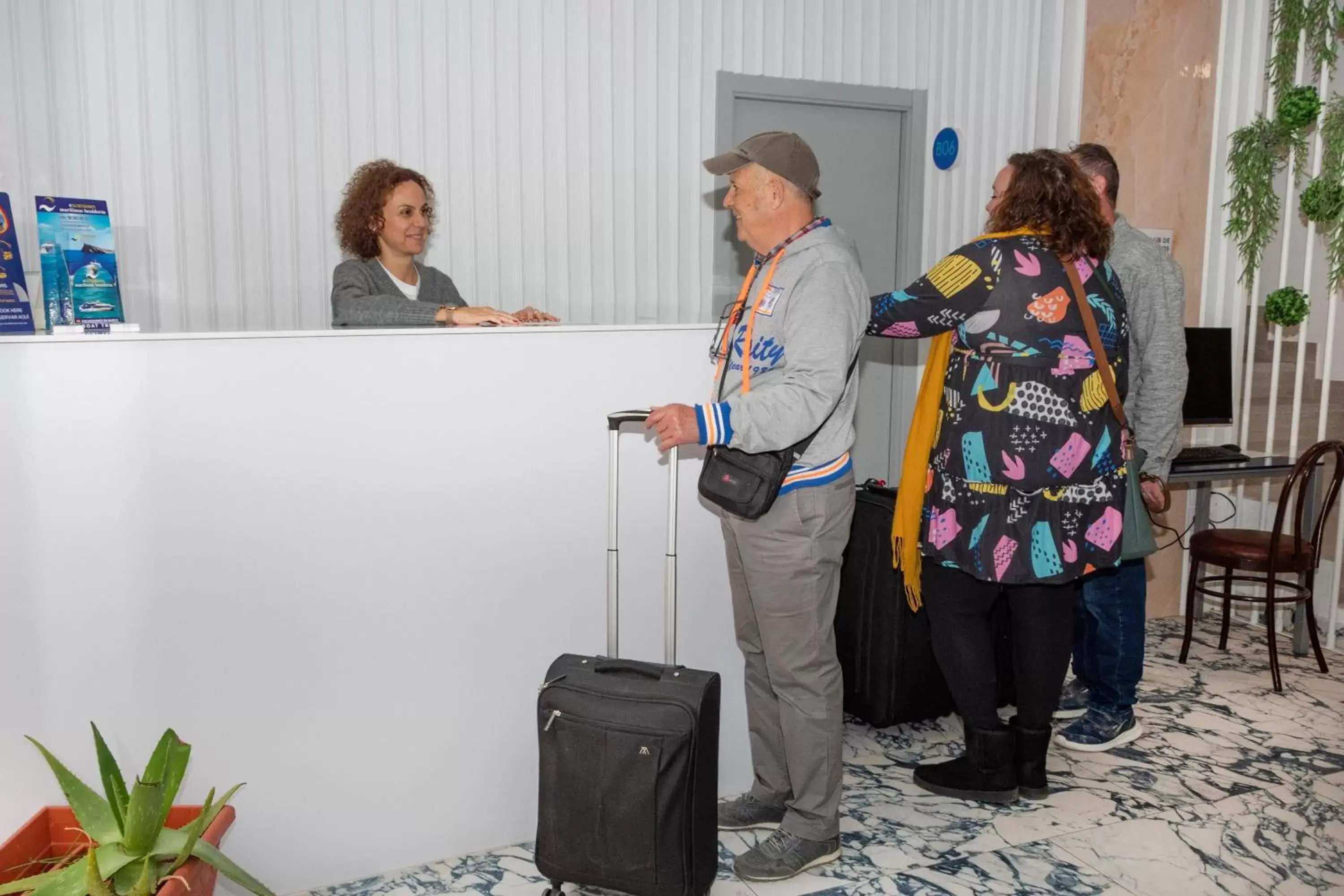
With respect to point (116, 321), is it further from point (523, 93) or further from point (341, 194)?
point (523, 93)

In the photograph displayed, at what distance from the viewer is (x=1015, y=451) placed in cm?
259

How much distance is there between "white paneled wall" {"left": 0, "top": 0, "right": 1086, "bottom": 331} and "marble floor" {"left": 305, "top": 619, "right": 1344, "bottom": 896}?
1833 millimetres

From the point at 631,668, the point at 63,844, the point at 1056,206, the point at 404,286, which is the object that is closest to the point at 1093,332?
the point at 1056,206

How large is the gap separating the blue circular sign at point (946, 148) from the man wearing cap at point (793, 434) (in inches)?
88.3

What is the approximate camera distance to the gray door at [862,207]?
13.5 feet

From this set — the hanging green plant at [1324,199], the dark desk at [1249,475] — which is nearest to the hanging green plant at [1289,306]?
→ the hanging green plant at [1324,199]

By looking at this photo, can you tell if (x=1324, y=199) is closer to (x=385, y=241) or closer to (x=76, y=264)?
(x=385, y=241)

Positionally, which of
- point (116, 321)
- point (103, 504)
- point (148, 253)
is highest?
point (148, 253)

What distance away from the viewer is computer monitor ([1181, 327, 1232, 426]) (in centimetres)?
416

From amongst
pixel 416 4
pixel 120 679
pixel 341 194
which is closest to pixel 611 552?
pixel 120 679

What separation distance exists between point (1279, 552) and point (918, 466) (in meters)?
1.78

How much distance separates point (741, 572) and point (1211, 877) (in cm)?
126

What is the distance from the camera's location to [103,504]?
6.93ft

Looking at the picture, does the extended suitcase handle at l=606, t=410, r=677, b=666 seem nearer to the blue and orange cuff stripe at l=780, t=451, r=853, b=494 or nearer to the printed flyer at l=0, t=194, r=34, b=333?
the blue and orange cuff stripe at l=780, t=451, r=853, b=494
